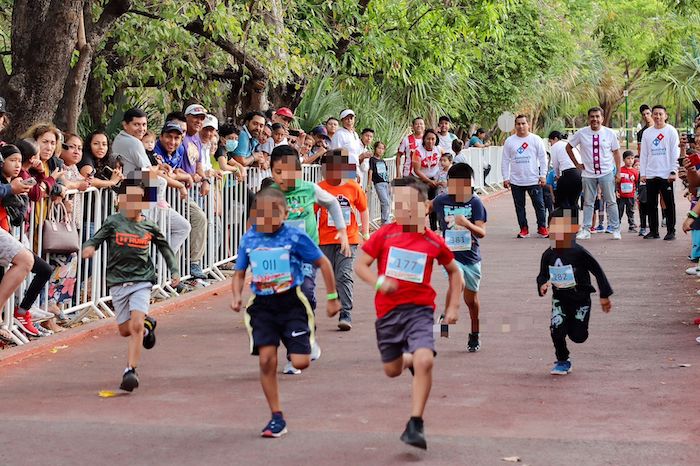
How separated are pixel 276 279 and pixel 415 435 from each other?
1396 millimetres

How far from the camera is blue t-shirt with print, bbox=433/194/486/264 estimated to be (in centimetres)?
1001

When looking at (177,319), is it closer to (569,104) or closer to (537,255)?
(537,255)

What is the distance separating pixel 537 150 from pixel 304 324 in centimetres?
1404

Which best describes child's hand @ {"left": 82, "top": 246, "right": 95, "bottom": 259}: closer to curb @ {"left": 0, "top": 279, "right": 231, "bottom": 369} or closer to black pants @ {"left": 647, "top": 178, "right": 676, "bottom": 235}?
curb @ {"left": 0, "top": 279, "right": 231, "bottom": 369}

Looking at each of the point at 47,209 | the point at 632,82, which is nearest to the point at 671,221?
the point at 47,209

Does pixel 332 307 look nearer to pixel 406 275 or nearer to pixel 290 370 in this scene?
pixel 406 275

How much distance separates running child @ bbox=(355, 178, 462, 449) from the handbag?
4.19 metres

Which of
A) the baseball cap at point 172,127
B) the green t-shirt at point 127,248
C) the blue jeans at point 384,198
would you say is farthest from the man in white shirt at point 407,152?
the green t-shirt at point 127,248

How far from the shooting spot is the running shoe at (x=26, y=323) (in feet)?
33.9

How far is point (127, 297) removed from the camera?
8891 mm

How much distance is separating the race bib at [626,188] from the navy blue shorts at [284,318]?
14.9m

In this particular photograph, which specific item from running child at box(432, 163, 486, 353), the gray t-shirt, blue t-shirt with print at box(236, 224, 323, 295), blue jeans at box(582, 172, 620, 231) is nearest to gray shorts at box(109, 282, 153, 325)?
blue t-shirt with print at box(236, 224, 323, 295)

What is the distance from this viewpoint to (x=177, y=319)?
12.1 metres

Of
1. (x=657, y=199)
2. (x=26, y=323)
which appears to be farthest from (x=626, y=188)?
(x=26, y=323)
